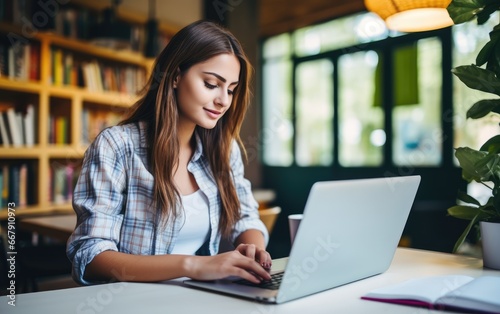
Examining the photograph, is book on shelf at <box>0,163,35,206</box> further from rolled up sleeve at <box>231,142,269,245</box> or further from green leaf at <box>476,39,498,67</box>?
green leaf at <box>476,39,498,67</box>

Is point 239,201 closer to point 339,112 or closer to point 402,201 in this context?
point 402,201

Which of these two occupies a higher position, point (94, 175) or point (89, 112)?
point (89, 112)

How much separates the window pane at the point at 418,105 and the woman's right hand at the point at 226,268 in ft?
13.1

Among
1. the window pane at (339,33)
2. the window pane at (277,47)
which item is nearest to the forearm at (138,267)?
the window pane at (339,33)

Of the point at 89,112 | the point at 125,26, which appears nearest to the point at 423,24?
the point at 125,26

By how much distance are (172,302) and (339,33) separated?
4.96 meters

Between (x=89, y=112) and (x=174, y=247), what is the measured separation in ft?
9.72

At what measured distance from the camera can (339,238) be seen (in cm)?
93

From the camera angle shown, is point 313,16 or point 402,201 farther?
point 313,16

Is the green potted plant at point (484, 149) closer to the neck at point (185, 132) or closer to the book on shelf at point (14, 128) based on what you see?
the neck at point (185, 132)

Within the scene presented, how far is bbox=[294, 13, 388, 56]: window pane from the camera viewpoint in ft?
16.8

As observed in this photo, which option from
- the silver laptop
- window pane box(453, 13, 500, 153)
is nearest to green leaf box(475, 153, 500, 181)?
the silver laptop

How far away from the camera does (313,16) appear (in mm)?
5586

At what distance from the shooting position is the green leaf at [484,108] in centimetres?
133
